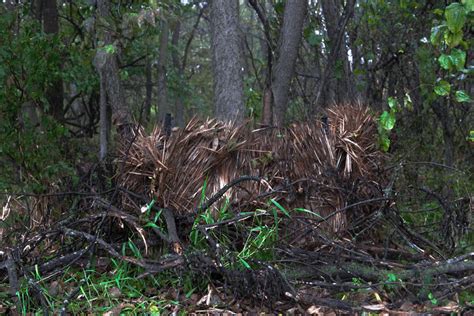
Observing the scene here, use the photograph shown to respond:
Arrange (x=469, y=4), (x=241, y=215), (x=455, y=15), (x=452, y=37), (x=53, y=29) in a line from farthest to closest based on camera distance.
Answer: (x=53, y=29) → (x=241, y=215) → (x=452, y=37) → (x=455, y=15) → (x=469, y=4)

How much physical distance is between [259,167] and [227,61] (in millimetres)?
2147

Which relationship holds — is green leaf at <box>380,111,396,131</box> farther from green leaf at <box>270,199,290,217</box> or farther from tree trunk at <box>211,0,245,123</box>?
tree trunk at <box>211,0,245,123</box>

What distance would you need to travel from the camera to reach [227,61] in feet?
22.5

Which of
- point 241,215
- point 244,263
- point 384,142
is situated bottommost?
point 244,263

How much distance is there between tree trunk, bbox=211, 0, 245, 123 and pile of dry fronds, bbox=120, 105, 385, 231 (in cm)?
152

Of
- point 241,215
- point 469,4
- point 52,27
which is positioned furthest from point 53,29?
point 469,4

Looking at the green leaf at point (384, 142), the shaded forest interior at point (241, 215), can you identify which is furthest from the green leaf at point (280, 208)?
the green leaf at point (384, 142)

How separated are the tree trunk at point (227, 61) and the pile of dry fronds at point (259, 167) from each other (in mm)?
1524

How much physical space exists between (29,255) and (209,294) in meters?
1.49

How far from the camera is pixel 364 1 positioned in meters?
8.66

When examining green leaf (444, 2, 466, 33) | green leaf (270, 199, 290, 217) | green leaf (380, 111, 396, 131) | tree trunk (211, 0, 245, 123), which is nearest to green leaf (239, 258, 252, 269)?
green leaf (270, 199, 290, 217)

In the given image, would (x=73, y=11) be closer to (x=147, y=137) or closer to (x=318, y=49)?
(x=318, y=49)

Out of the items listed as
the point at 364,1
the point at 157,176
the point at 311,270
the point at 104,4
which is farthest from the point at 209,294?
the point at 364,1

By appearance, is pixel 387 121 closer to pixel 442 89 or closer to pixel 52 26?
pixel 442 89
